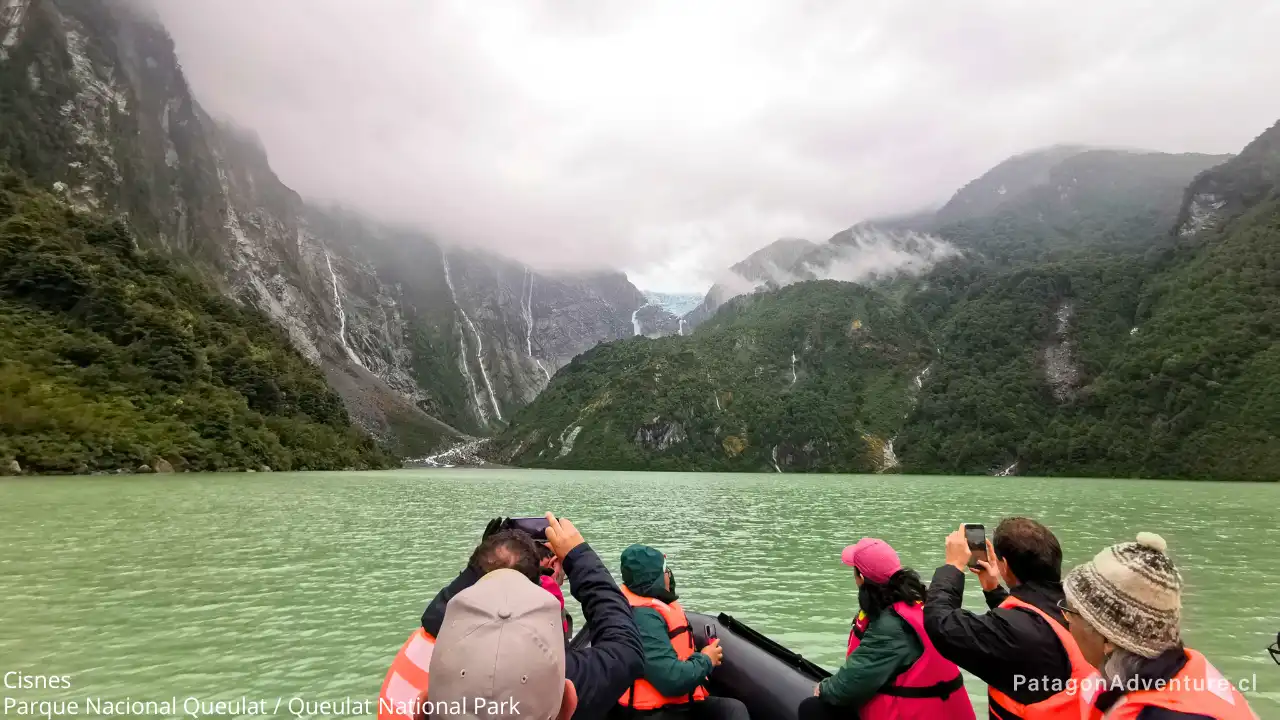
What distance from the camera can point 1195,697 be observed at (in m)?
2.52

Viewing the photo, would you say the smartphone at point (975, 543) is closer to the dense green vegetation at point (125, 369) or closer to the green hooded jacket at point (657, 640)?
the green hooded jacket at point (657, 640)

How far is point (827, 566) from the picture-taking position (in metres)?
20.3

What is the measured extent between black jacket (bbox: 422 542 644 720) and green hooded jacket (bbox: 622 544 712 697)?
1200 millimetres

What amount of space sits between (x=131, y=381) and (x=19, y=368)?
1240cm

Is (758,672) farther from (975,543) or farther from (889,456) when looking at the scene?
(889,456)

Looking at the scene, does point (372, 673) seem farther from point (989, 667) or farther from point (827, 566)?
point (827, 566)

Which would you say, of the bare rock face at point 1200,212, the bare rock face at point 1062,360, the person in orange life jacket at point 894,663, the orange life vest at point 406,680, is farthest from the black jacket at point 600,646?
the bare rock face at point 1200,212

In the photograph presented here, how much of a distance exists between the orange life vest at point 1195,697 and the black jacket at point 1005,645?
1401 mm

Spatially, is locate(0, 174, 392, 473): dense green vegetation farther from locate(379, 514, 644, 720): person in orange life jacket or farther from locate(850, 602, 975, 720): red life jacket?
locate(850, 602, 975, 720): red life jacket

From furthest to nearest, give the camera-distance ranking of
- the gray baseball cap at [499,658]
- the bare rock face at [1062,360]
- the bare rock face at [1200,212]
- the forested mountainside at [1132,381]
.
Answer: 1. the bare rock face at [1200,212]
2. the bare rock face at [1062,360]
3. the forested mountainside at [1132,381]
4. the gray baseball cap at [499,658]

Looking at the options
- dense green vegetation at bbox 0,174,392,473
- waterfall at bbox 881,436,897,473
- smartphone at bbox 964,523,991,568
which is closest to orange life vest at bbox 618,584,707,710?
smartphone at bbox 964,523,991,568

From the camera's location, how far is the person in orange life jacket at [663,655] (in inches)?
202

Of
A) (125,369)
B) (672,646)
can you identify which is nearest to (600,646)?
(672,646)

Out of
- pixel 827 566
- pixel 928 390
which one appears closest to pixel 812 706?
pixel 827 566
